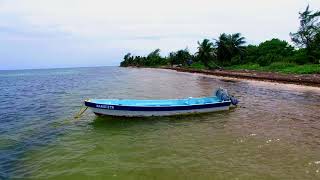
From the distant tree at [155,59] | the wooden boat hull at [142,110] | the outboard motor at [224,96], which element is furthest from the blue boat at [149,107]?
the distant tree at [155,59]

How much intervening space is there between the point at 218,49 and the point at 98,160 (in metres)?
69.3

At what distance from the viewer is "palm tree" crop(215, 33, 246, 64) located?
7544cm

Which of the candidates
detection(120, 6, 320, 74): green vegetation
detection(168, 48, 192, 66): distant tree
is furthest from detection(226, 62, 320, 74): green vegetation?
detection(168, 48, 192, 66): distant tree

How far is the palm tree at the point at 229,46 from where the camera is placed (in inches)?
2970

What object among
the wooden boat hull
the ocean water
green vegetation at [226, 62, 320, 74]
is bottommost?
the ocean water

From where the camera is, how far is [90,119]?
20.6 metres

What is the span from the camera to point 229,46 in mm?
75875

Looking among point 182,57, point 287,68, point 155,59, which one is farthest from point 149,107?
point 155,59

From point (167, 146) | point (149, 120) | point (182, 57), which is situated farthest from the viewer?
point (182, 57)

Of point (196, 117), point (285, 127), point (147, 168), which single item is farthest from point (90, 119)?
point (285, 127)

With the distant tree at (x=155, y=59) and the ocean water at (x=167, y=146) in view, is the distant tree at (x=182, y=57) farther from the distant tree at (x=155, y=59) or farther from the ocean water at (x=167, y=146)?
the ocean water at (x=167, y=146)

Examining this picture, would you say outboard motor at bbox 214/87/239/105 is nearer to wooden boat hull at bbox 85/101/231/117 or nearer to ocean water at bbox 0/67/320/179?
ocean water at bbox 0/67/320/179

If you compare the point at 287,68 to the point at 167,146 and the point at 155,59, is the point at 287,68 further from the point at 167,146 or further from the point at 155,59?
the point at 155,59

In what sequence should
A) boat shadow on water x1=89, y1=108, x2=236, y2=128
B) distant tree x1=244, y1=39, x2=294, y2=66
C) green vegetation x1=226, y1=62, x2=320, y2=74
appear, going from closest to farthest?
boat shadow on water x1=89, y1=108, x2=236, y2=128
green vegetation x1=226, y1=62, x2=320, y2=74
distant tree x1=244, y1=39, x2=294, y2=66
